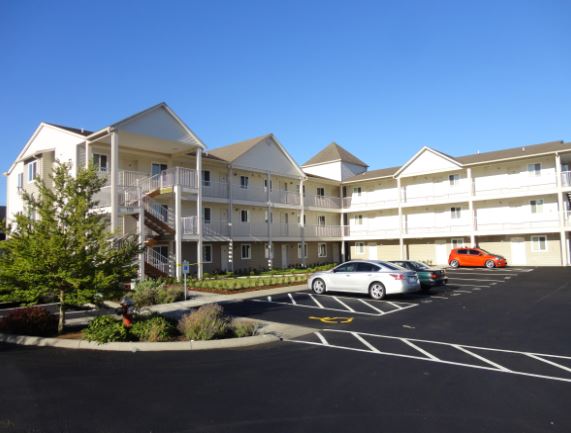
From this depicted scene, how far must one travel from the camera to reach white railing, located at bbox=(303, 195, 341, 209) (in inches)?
1461

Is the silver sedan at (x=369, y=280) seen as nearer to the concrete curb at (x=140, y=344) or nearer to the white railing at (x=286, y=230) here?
the concrete curb at (x=140, y=344)

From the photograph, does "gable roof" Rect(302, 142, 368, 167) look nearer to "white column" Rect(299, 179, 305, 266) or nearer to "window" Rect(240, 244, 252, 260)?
"white column" Rect(299, 179, 305, 266)

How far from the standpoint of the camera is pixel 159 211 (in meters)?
24.5

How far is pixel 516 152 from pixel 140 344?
32823 mm

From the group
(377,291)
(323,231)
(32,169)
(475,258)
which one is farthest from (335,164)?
(377,291)

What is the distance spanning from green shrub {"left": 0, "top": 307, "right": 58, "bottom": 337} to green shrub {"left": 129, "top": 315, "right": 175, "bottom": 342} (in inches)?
94.9

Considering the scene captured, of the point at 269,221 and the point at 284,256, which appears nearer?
the point at 269,221

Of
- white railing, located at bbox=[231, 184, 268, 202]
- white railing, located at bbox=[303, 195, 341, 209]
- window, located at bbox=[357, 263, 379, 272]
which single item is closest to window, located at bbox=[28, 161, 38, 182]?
white railing, located at bbox=[231, 184, 268, 202]

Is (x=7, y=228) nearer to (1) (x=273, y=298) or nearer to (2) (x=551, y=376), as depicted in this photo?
(1) (x=273, y=298)

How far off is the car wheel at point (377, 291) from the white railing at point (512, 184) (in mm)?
20976

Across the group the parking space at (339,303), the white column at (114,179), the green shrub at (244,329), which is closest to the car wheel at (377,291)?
the parking space at (339,303)

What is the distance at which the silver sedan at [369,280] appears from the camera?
52.4 ft

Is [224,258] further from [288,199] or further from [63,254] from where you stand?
[63,254]

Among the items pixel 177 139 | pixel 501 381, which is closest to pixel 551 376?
pixel 501 381
